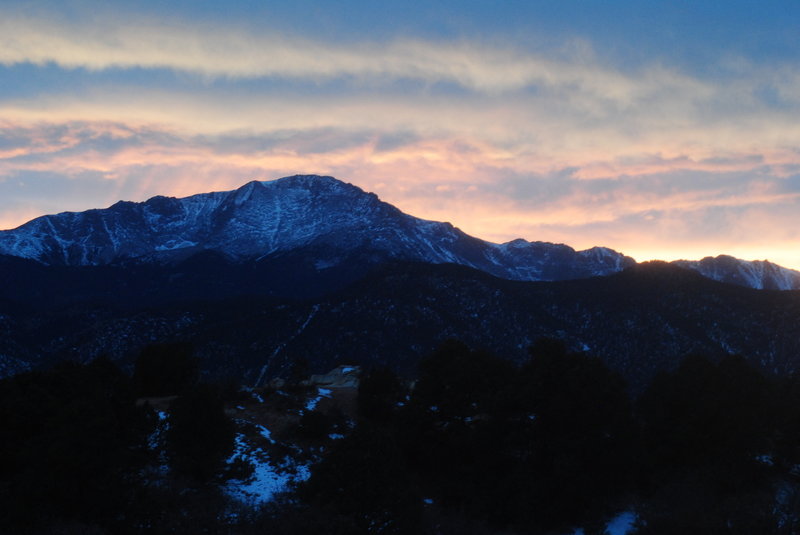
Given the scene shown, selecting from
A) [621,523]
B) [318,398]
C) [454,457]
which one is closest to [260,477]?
Result: [454,457]

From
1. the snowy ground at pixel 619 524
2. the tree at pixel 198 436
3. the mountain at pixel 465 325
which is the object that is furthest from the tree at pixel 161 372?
the mountain at pixel 465 325

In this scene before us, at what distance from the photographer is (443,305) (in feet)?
563

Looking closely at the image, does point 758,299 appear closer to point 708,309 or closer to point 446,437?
point 708,309

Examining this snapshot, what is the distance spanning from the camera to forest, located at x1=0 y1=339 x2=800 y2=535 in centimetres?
3062

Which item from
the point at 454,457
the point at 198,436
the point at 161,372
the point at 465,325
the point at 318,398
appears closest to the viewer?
the point at 198,436

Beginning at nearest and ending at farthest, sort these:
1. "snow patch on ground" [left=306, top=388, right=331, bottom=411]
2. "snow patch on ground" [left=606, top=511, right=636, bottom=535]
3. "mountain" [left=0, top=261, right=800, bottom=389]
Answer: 1. "snow patch on ground" [left=606, top=511, right=636, bottom=535]
2. "snow patch on ground" [left=306, top=388, right=331, bottom=411]
3. "mountain" [left=0, top=261, right=800, bottom=389]

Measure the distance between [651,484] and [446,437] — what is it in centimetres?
1380

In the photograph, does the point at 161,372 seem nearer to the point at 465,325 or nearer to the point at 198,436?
the point at 198,436

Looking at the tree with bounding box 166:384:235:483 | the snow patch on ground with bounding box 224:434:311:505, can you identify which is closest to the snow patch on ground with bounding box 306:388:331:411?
the snow patch on ground with bounding box 224:434:311:505

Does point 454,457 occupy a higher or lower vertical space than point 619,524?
higher

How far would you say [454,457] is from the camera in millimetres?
47156

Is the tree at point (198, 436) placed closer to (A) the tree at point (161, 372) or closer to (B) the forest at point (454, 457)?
(B) the forest at point (454, 457)

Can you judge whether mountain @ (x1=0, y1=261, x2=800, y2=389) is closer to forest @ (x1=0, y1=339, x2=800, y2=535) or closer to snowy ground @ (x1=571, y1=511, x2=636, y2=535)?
forest @ (x1=0, y1=339, x2=800, y2=535)

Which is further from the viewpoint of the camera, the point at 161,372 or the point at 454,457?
the point at 161,372
